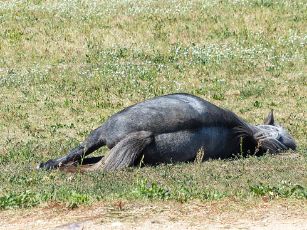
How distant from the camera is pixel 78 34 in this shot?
25359 mm

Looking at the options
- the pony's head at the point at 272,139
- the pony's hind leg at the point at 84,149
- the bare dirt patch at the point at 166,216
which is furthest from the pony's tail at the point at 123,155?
the bare dirt patch at the point at 166,216

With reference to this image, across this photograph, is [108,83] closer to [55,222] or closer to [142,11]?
[142,11]

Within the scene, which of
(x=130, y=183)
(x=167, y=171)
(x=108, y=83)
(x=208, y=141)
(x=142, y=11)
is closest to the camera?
(x=130, y=183)

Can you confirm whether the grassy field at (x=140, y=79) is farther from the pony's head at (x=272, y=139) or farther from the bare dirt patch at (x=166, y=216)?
the pony's head at (x=272, y=139)

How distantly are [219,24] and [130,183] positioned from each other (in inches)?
630

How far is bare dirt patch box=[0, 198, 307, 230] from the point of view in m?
8.22

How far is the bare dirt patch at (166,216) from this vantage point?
8219mm

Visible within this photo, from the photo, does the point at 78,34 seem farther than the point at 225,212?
Yes

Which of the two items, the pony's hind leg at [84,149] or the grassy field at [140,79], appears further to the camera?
the pony's hind leg at [84,149]

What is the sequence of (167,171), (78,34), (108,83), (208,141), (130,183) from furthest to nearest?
(78,34) < (108,83) < (208,141) < (167,171) < (130,183)

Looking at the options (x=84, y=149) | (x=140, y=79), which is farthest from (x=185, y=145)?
A: (x=140, y=79)

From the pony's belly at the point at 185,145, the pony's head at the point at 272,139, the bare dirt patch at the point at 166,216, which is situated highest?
the bare dirt patch at the point at 166,216

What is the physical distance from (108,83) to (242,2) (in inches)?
389

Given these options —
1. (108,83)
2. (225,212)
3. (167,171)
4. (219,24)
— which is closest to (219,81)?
(108,83)
